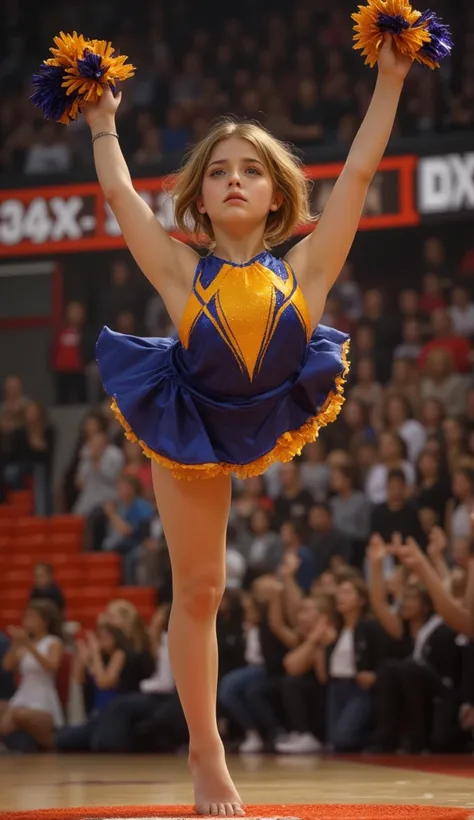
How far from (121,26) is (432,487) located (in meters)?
8.96

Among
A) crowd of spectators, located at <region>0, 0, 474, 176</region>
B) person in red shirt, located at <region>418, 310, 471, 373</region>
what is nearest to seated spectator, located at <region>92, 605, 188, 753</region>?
person in red shirt, located at <region>418, 310, 471, 373</region>

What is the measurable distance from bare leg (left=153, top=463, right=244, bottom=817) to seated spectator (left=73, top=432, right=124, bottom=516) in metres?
7.73

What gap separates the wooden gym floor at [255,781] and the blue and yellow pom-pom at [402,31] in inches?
90.7

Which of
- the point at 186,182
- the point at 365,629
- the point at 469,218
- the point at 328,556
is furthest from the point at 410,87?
the point at 186,182

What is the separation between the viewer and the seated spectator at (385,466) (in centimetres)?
998

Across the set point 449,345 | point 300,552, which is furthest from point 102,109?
point 449,345

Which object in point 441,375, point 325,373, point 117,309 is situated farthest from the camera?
point 117,309

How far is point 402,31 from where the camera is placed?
411 cm

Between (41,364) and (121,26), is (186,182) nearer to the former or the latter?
(41,364)

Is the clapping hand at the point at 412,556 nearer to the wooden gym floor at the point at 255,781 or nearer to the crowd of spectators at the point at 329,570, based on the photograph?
the crowd of spectators at the point at 329,570

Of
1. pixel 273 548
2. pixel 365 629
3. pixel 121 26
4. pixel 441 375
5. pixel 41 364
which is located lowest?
pixel 365 629

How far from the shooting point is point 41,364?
1541 cm

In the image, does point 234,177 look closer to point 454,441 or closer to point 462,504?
point 462,504

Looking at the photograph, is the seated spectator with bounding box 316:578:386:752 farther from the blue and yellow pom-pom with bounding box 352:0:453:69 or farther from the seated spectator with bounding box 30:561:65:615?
the blue and yellow pom-pom with bounding box 352:0:453:69
